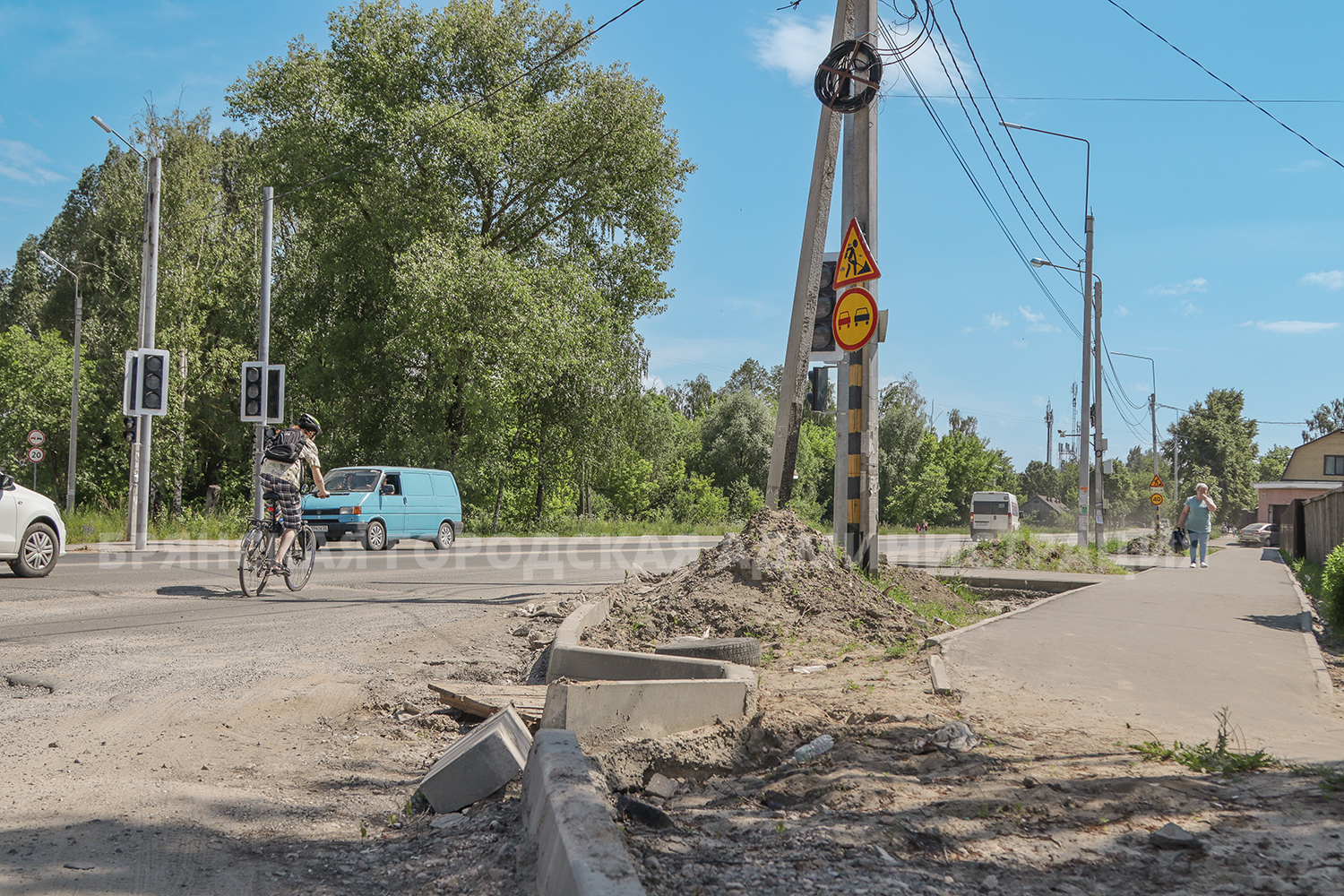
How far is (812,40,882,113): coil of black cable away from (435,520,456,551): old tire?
48.8 feet

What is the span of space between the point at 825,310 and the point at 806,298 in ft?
0.94

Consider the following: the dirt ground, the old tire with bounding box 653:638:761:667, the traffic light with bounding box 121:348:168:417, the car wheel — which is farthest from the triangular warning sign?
the traffic light with bounding box 121:348:168:417

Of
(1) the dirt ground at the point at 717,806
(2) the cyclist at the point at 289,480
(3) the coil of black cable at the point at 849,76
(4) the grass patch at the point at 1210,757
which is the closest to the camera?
(1) the dirt ground at the point at 717,806

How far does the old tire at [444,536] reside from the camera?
2183cm

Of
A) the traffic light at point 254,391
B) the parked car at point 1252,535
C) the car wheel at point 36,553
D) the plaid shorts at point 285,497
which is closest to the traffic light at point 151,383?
the traffic light at point 254,391

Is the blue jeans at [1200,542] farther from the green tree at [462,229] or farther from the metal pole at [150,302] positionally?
the metal pole at [150,302]

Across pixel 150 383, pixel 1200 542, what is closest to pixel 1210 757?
pixel 1200 542

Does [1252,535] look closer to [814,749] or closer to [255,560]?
[255,560]

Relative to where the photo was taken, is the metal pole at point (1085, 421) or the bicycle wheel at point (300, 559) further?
the metal pole at point (1085, 421)

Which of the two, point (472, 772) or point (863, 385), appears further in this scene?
point (863, 385)

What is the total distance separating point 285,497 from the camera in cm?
978

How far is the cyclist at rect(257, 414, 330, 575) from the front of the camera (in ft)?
31.8

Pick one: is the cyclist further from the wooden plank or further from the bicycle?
the wooden plank

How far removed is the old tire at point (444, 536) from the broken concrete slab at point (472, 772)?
18.5 metres
